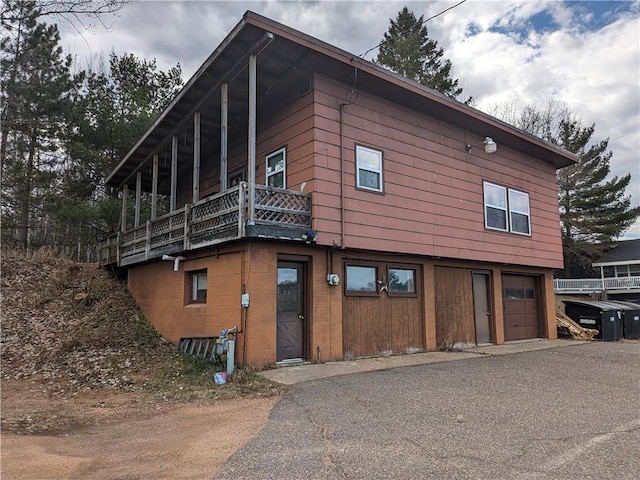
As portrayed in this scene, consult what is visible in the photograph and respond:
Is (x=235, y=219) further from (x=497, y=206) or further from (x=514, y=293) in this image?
(x=514, y=293)

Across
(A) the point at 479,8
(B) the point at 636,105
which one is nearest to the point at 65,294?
(A) the point at 479,8

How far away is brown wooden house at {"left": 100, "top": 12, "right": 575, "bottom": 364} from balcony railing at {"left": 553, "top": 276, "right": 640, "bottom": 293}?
2264 centimetres

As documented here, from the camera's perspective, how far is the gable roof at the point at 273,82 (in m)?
7.34

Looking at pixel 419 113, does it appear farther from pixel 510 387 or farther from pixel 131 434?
pixel 131 434

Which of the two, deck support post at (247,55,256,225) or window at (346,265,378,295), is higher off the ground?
deck support post at (247,55,256,225)

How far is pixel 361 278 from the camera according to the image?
368 inches

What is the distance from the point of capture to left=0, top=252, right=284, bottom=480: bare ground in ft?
12.0

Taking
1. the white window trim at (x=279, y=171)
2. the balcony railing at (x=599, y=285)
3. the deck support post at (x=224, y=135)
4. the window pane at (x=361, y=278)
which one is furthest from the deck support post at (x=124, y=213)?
the balcony railing at (x=599, y=285)

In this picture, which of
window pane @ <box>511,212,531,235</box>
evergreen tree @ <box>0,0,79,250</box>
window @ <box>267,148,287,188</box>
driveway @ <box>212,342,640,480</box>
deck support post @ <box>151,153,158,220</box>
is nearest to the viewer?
driveway @ <box>212,342,640,480</box>

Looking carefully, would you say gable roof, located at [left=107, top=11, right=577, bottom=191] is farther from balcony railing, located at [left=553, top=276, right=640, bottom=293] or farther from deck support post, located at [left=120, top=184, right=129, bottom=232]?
balcony railing, located at [left=553, top=276, right=640, bottom=293]

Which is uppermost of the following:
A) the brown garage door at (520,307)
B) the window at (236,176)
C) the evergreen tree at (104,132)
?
the evergreen tree at (104,132)

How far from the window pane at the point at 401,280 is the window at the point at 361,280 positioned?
0.52m

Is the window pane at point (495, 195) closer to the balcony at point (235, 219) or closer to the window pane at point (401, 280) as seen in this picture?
the window pane at point (401, 280)

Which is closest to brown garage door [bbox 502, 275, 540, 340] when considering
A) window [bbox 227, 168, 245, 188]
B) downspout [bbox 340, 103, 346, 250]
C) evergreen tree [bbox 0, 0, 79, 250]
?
downspout [bbox 340, 103, 346, 250]
